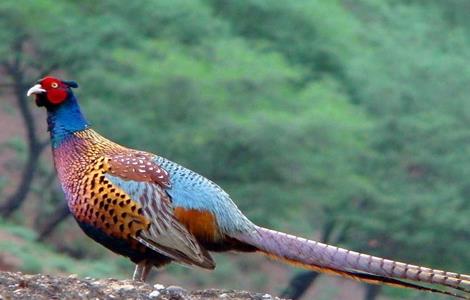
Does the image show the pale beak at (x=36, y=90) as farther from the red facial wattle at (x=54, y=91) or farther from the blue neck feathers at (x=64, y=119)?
the blue neck feathers at (x=64, y=119)

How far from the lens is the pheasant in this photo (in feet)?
30.4

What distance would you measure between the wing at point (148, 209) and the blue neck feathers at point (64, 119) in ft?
1.20

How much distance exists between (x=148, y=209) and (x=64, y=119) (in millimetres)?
872

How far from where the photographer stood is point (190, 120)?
2355cm

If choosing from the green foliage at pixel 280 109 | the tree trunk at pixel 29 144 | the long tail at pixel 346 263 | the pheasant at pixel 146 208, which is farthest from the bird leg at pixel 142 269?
the tree trunk at pixel 29 144

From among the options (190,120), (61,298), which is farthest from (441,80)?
(61,298)

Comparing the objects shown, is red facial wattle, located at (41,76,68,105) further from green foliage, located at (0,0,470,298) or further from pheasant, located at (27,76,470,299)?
green foliage, located at (0,0,470,298)

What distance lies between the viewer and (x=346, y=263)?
29.3 feet

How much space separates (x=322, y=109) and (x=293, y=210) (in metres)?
1.78

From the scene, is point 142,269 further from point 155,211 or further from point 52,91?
point 52,91

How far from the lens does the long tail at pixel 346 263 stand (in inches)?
330

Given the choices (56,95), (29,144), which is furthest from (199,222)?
(29,144)

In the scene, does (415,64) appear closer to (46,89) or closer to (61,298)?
(46,89)

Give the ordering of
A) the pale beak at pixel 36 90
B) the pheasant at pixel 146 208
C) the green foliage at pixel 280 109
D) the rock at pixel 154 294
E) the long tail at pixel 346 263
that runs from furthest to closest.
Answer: the green foliage at pixel 280 109
the pale beak at pixel 36 90
the pheasant at pixel 146 208
the long tail at pixel 346 263
the rock at pixel 154 294
